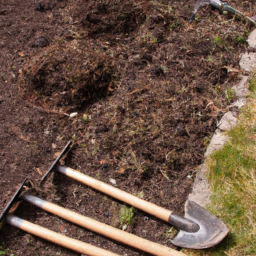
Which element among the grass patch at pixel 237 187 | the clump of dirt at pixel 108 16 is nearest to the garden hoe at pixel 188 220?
the grass patch at pixel 237 187

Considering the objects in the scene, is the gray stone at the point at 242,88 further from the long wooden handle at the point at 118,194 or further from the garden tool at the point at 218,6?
the long wooden handle at the point at 118,194

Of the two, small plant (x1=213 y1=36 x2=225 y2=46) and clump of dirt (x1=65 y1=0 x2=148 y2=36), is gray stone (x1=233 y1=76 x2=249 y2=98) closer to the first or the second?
small plant (x1=213 y1=36 x2=225 y2=46)

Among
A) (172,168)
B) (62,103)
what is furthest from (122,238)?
(62,103)


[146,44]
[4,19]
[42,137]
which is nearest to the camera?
[42,137]

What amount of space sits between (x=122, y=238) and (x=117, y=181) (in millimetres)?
682

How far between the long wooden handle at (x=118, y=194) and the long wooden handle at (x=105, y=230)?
29cm

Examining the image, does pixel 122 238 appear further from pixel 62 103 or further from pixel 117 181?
pixel 62 103

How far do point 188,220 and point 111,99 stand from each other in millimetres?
1733

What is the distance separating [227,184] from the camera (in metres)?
3.23

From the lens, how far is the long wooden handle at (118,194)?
3.06 metres

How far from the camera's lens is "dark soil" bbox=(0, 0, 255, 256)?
3326mm

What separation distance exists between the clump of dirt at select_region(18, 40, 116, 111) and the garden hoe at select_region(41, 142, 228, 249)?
42.0 inches

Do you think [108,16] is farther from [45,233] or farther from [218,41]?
[45,233]

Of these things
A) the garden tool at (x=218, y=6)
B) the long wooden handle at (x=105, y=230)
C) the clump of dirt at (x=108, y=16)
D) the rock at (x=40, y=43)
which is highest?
the garden tool at (x=218, y=6)
